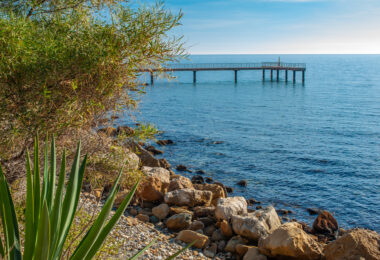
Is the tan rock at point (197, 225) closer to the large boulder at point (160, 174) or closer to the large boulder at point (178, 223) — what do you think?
the large boulder at point (178, 223)

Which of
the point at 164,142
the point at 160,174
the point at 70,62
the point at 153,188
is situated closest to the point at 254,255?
the point at 153,188

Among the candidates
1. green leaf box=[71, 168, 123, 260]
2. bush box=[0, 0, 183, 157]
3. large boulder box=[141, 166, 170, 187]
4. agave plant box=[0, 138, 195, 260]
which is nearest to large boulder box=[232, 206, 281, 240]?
large boulder box=[141, 166, 170, 187]

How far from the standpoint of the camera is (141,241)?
915 cm

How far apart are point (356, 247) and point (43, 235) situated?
7.56 meters

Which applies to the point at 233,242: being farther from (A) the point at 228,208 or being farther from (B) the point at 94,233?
(B) the point at 94,233

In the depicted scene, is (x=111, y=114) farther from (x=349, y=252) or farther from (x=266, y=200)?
(x=266, y=200)

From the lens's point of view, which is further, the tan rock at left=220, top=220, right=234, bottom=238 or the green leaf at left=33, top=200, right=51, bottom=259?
the tan rock at left=220, top=220, right=234, bottom=238

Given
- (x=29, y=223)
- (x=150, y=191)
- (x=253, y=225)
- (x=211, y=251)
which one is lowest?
(x=211, y=251)

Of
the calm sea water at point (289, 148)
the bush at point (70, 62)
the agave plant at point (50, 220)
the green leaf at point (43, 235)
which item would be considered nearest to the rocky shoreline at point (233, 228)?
the bush at point (70, 62)

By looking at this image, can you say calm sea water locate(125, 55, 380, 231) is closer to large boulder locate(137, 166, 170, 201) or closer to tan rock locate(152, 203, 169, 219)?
large boulder locate(137, 166, 170, 201)

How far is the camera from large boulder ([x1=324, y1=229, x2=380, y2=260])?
26.9 ft

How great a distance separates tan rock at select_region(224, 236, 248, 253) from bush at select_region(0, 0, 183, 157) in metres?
5.61

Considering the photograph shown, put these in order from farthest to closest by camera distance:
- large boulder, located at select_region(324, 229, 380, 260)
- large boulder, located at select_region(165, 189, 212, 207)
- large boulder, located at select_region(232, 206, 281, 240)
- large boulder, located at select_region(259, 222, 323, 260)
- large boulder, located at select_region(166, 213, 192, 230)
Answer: large boulder, located at select_region(165, 189, 212, 207) → large boulder, located at select_region(166, 213, 192, 230) → large boulder, located at select_region(232, 206, 281, 240) → large boulder, located at select_region(259, 222, 323, 260) → large boulder, located at select_region(324, 229, 380, 260)

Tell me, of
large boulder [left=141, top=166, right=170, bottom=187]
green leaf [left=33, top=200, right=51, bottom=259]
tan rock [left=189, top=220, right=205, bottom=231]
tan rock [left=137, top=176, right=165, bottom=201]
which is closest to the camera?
green leaf [left=33, top=200, right=51, bottom=259]
